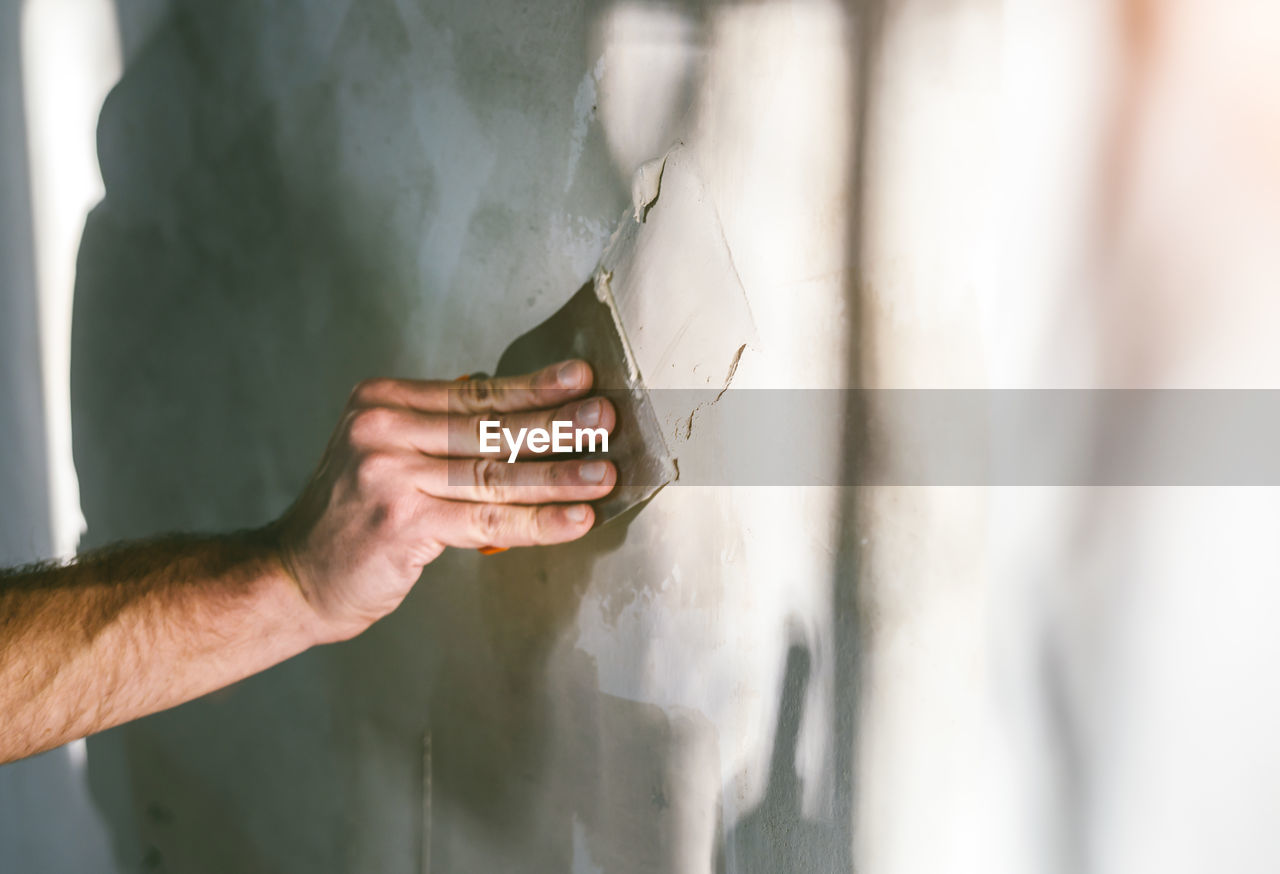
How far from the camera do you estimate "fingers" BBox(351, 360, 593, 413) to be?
71cm

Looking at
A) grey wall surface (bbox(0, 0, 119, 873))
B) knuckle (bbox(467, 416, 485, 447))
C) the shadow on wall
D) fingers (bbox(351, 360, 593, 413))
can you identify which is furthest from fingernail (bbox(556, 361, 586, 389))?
grey wall surface (bbox(0, 0, 119, 873))

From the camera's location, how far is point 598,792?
757 mm

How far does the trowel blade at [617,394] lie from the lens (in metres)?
0.69

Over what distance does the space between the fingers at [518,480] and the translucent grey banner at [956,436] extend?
0.02m

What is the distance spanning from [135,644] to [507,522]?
1.62 ft

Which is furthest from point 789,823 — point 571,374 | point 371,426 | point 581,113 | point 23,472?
point 23,472

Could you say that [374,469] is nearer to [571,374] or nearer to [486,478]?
[486,478]

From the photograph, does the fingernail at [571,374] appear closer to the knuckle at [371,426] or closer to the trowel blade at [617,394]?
the trowel blade at [617,394]

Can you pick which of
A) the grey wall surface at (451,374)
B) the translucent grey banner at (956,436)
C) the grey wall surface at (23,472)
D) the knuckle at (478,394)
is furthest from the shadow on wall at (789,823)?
the grey wall surface at (23,472)

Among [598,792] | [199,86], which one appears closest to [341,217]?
[199,86]

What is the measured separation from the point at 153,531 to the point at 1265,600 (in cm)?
141

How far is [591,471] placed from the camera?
687 millimetres

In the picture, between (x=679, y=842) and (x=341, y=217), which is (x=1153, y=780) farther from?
(x=341, y=217)

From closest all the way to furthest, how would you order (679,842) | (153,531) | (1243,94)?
1. (1243,94)
2. (679,842)
3. (153,531)
